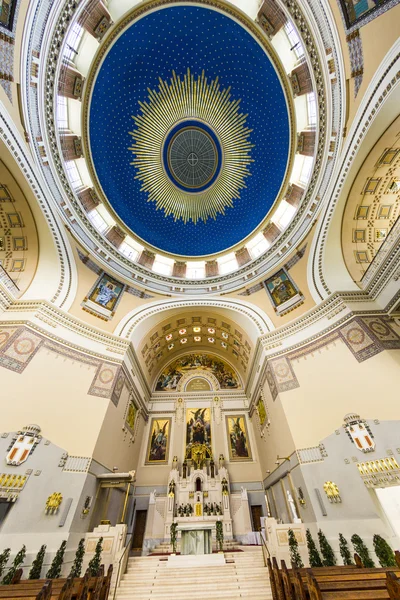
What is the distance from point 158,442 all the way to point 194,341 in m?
8.25

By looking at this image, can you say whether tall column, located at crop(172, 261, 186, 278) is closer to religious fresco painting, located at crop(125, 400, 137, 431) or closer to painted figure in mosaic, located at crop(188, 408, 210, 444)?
religious fresco painting, located at crop(125, 400, 137, 431)

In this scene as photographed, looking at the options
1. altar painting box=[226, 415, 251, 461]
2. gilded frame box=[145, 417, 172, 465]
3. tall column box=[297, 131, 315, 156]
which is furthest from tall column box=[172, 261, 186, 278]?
altar painting box=[226, 415, 251, 461]

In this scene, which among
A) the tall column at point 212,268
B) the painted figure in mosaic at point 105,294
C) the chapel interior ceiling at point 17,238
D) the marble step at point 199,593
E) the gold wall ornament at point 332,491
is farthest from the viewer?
the tall column at point 212,268

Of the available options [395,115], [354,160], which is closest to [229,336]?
[354,160]

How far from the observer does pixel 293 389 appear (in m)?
12.1

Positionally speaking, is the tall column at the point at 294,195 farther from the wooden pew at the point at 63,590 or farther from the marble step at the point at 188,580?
the wooden pew at the point at 63,590

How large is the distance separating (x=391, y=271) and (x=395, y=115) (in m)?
6.18

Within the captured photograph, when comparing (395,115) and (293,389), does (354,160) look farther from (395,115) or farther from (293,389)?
(293,389)

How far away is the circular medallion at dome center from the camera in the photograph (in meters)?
18.5

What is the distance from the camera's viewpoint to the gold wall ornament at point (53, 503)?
344 inches

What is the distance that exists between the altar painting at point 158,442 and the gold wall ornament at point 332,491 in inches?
459

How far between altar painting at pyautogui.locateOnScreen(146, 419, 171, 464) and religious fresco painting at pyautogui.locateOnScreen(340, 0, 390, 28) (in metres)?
23.4

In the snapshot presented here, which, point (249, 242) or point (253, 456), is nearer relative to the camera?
point (253, 456)

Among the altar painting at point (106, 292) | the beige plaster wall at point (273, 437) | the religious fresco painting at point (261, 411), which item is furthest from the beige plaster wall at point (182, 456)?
the altar painting at point (106, 292)
